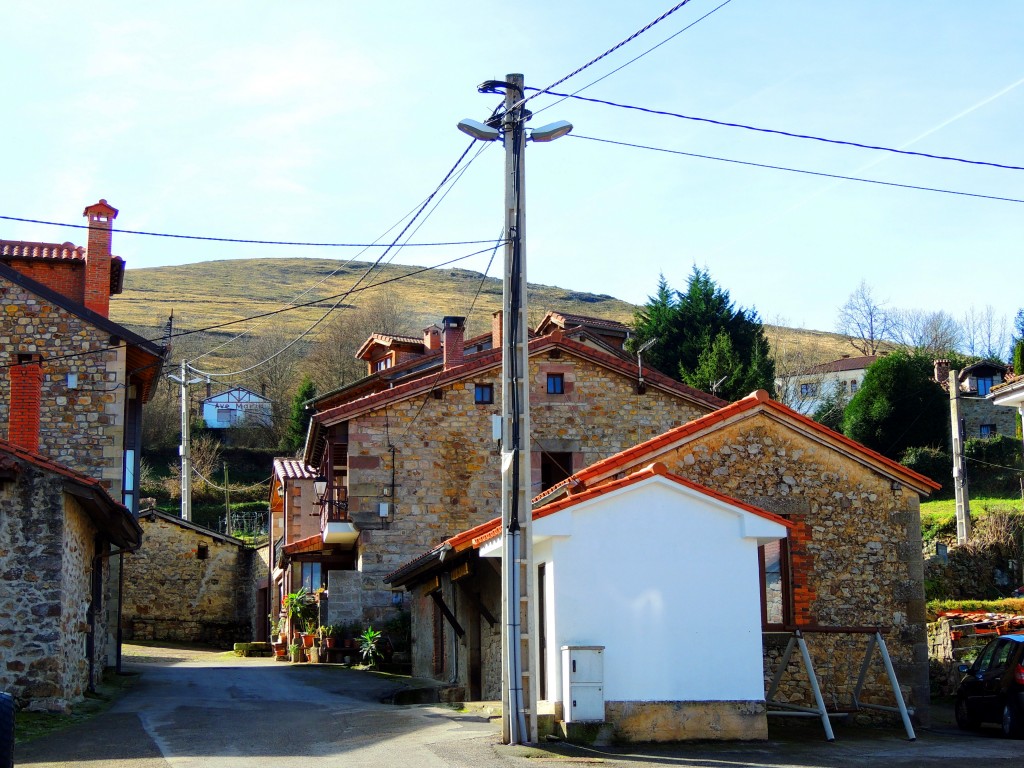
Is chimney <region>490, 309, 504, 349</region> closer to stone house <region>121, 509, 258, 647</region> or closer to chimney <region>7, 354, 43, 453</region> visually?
chimney <region>7, 354, 43, 453</region>

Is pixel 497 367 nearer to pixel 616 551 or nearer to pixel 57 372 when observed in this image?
pixel 57 372

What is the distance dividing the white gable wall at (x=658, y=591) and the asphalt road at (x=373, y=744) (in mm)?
806

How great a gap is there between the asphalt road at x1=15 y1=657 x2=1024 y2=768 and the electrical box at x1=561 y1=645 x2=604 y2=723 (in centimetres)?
39

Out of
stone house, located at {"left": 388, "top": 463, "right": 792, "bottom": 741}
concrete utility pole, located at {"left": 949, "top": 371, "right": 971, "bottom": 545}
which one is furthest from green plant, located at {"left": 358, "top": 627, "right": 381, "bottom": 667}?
concrete utility pole, located at {"left": 949, "top": 371, "right": 971, "bottom": 545}

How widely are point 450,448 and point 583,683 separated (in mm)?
14787

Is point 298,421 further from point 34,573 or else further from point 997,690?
point 997,690

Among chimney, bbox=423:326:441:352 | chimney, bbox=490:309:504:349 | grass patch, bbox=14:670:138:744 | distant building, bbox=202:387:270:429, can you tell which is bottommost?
grass patch, bbox=14:670:138:744

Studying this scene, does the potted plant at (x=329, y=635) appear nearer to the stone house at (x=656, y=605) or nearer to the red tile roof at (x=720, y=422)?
the red tile roof at (x=720, y=422)

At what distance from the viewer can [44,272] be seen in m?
24.5

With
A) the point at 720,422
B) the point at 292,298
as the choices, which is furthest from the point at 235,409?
Result: the point at 292,298

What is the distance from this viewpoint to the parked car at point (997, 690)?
13.8 meters

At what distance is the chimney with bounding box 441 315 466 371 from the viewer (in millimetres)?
28781

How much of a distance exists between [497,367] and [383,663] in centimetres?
732

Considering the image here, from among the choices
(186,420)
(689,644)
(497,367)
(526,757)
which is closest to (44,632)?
(526,757)
